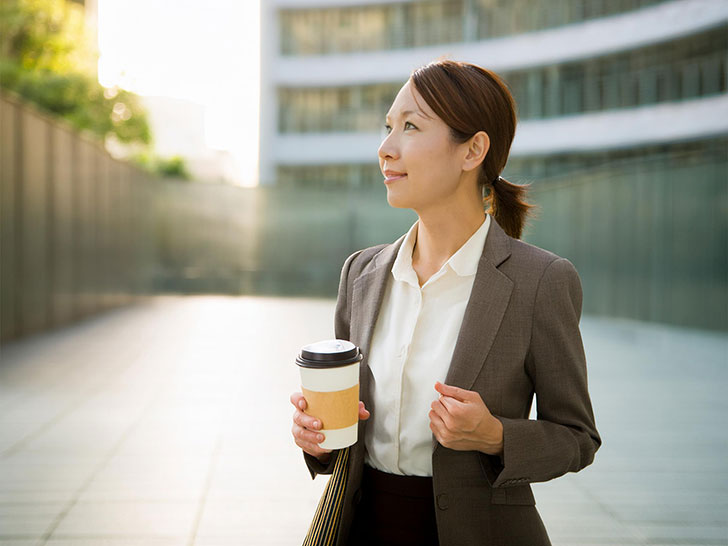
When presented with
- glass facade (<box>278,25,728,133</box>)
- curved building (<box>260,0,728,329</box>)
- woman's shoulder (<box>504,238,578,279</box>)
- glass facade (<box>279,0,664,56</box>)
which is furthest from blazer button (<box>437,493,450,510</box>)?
glass facade (<box>279,0,664,56</box>)

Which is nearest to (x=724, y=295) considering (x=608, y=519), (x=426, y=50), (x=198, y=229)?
(x=608, y=519)

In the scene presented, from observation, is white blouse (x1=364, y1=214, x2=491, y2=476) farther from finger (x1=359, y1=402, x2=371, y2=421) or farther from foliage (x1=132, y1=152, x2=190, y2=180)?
foliage (x1=132, y1=152, x2=190, y2=180)

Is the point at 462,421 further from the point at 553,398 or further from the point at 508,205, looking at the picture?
the point at 508,205

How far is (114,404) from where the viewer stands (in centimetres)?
670

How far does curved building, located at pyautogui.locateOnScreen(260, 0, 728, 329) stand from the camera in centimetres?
→ 1386

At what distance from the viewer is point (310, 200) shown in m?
25.3

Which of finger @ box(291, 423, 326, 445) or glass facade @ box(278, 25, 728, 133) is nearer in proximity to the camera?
finger @ box(291, 423, 326, 445)

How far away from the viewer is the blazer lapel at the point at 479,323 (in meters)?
1.76

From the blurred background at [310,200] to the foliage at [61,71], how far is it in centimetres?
8

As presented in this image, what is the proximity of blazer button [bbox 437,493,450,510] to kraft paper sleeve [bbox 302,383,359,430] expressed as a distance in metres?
0.30

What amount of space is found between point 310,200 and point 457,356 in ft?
78.2

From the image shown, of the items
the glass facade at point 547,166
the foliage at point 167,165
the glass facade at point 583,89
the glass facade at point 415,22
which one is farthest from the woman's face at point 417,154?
the foliage at point 167,165

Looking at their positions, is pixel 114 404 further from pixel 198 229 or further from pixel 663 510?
pixel 198 229

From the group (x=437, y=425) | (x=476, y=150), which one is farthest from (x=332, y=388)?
(x=476, y=150)
